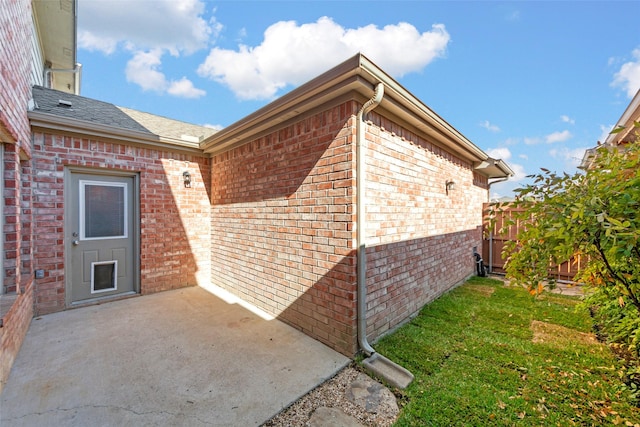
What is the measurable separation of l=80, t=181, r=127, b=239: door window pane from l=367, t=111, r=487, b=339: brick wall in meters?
4.42

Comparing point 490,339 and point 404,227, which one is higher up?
point 404,227

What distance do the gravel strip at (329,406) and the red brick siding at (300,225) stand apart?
20.5 inches

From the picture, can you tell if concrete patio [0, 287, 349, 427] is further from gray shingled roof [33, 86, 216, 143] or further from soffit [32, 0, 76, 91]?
soffit [32, 0, 76, 91]

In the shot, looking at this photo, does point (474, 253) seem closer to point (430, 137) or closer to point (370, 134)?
point (430, 137)

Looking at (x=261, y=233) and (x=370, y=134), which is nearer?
(x=370, y=134)

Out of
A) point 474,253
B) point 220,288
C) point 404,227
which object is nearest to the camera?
point 404,227

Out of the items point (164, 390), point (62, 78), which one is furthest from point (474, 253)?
point (62, 78)

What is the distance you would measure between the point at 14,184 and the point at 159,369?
8.61 ft

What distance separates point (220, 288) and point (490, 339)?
4564 mm

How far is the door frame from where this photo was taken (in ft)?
13.5

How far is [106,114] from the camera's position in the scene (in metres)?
5.02

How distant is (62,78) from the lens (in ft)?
27.8

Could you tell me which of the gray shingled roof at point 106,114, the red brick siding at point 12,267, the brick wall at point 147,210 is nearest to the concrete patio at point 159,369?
the red brick siding at point 12,267

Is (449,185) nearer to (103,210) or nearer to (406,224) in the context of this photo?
(406,224)
